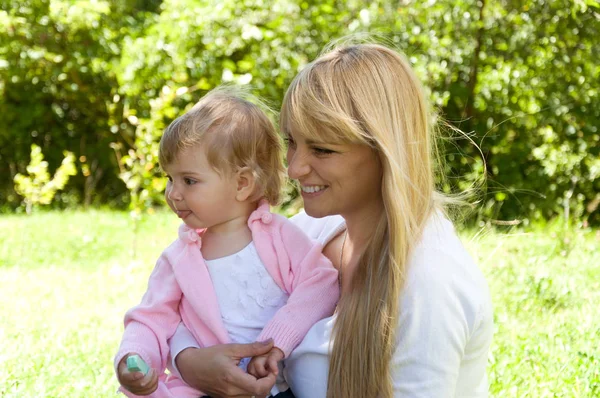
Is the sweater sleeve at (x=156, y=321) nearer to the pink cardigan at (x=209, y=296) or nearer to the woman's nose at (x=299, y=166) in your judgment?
the pink cardigan at (x=209, y=296)

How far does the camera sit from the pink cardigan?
2270mm

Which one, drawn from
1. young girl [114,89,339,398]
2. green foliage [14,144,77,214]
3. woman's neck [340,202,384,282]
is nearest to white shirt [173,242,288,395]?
young girl [114,89,339,398]

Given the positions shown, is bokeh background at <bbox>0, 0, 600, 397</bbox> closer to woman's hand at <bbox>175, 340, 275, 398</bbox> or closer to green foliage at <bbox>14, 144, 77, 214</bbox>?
green foliage at <bbox>14, 144, 77, 214</bbox>

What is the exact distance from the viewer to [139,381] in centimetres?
217

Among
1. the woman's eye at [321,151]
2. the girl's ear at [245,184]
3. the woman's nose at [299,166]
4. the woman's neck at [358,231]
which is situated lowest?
the woman's neck at [358,231]

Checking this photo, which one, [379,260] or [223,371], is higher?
[379,260]

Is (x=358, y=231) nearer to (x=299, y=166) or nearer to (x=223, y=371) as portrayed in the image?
(x=299, y=166)

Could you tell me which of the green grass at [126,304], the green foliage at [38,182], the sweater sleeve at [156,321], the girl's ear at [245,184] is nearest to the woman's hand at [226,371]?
the sweater sleeve at [156,321]

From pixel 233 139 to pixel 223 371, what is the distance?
0.65 meters

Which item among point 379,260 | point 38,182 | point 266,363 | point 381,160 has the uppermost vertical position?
point 381,160

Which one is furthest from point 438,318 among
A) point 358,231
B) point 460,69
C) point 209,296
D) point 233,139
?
point 460,69

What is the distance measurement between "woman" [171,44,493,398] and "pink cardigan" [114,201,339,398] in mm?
60

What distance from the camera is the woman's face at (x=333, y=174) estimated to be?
2.13 m

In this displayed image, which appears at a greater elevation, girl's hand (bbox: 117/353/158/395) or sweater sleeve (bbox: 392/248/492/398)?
sweater sleeve (bbox: 392/248/492/398)
